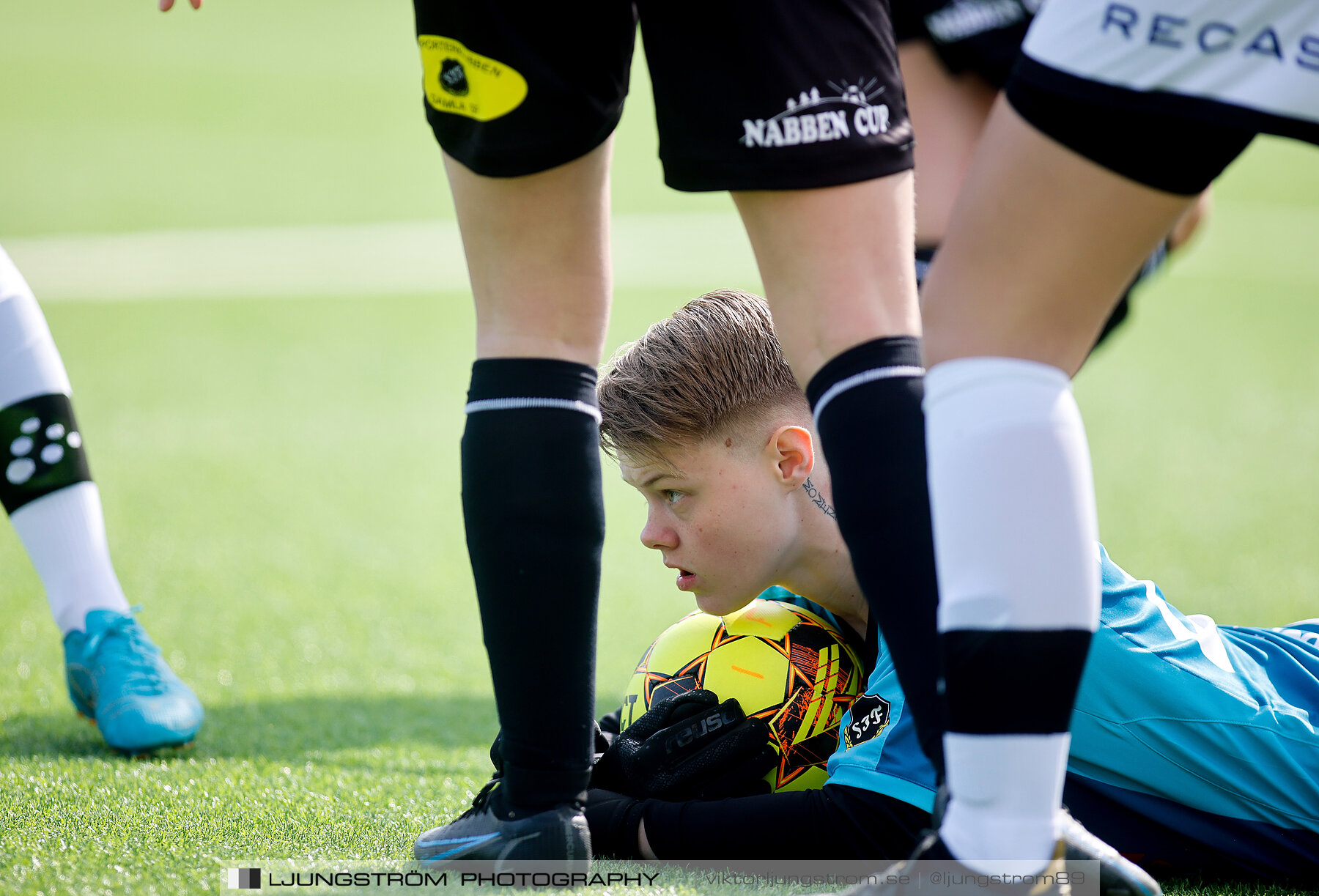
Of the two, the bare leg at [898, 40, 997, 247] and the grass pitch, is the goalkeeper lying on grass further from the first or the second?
the bare leg at [898, 40, 997, 247]

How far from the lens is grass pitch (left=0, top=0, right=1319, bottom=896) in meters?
1.77

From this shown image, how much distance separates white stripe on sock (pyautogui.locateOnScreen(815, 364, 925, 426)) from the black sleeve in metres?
0.55

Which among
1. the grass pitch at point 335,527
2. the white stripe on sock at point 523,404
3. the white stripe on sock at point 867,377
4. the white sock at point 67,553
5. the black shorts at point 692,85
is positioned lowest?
the grass pitch at point 335,527

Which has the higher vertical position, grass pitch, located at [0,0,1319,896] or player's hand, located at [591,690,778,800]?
player's hand, located at [591,690,778,800]

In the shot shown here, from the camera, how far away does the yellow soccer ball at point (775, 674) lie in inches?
69.4

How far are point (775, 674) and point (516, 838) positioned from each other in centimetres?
55

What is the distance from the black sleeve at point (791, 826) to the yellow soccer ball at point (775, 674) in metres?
0.19

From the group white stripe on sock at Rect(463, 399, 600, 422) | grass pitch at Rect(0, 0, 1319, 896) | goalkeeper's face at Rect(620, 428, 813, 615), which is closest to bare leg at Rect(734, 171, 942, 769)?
white stripe on sock at Rect(463, 399, 600, 422)

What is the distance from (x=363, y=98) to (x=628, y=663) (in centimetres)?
1606

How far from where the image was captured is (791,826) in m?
1.53

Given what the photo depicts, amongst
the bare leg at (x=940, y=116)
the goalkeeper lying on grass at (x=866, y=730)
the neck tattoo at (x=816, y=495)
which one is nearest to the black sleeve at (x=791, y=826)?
the goalkeeper lying on grass at (x=866, y=730)

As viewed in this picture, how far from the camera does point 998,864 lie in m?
1.05

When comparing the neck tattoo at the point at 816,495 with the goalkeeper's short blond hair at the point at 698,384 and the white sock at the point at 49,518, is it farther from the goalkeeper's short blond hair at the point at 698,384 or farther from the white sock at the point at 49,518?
the white sock at the point at 49,518

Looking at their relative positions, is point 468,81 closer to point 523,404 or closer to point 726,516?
point 523,404
